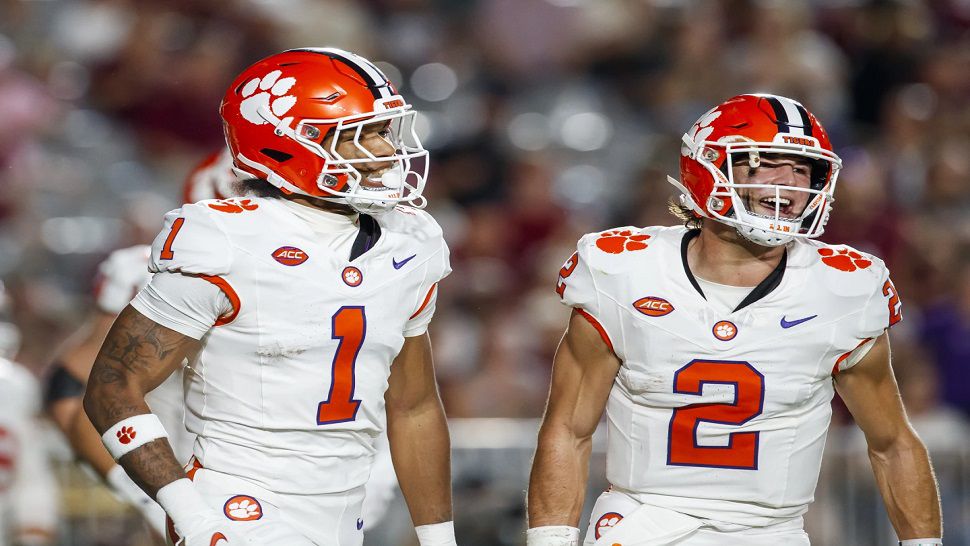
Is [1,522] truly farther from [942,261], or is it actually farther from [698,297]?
[942,261]

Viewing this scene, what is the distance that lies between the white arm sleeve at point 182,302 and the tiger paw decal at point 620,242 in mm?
1105

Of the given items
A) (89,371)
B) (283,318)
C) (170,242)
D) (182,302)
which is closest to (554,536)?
(283,318)

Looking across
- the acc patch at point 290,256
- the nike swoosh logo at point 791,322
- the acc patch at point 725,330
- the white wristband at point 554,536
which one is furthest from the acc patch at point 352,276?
the nike swoosh logo at point 791,322

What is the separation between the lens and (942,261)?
8.05 meters

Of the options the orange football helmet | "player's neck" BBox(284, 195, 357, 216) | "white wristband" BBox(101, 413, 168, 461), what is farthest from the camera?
the orange football helmet

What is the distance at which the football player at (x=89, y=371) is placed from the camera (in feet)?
15.1

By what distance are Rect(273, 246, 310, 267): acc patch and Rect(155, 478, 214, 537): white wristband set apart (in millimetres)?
599

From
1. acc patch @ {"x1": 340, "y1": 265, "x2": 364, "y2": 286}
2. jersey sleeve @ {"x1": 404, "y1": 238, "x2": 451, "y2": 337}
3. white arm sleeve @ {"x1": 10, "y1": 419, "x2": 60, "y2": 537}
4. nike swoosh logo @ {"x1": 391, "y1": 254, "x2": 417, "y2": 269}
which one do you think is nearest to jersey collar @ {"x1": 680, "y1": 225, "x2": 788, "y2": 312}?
jersey sleeve @ {"x1": 404, "y1": 238, "x2": 451, "y2": 337}

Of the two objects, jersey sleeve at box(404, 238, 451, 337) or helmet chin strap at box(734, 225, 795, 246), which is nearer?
helmet chin strap at box(734, 225, 795, 246)

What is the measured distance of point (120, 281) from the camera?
4.80 meters

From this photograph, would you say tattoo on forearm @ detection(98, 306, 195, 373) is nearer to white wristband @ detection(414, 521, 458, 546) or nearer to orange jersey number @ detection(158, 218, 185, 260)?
orange jersey number @ detection(158, 218, 185, 260)

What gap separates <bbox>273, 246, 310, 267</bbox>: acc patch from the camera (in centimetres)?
367

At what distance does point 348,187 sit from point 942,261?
5.16m

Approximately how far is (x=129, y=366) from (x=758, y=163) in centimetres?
175
